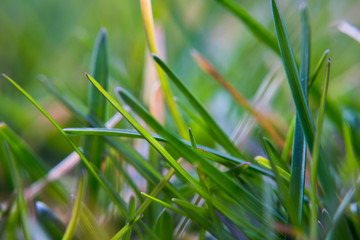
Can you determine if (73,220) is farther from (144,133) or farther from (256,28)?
(256,28)

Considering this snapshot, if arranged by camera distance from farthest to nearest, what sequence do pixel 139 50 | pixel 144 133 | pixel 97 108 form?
1. pixel 139 50
2. pixel 97 108
3. pixel 144 133

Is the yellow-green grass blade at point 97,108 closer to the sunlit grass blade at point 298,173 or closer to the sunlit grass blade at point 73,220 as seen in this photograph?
the sunlit grass blade at point 73,220

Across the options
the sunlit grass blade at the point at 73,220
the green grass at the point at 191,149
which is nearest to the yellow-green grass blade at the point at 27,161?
the green grass at the point at 191,149

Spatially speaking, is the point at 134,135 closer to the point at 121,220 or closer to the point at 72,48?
the point at 121,220

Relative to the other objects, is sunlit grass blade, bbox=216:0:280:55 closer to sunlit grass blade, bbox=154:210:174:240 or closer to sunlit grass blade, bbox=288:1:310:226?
sunlit grass blade, bbox=288:1:310:226

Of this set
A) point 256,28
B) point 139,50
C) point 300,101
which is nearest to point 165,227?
point 300,101

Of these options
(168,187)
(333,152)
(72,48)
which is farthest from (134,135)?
(72,48)

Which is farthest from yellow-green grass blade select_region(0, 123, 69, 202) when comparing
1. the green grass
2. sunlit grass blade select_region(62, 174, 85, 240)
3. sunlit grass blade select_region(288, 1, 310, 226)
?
sunlit grass blade select_region(288, 1, 310, 226)
